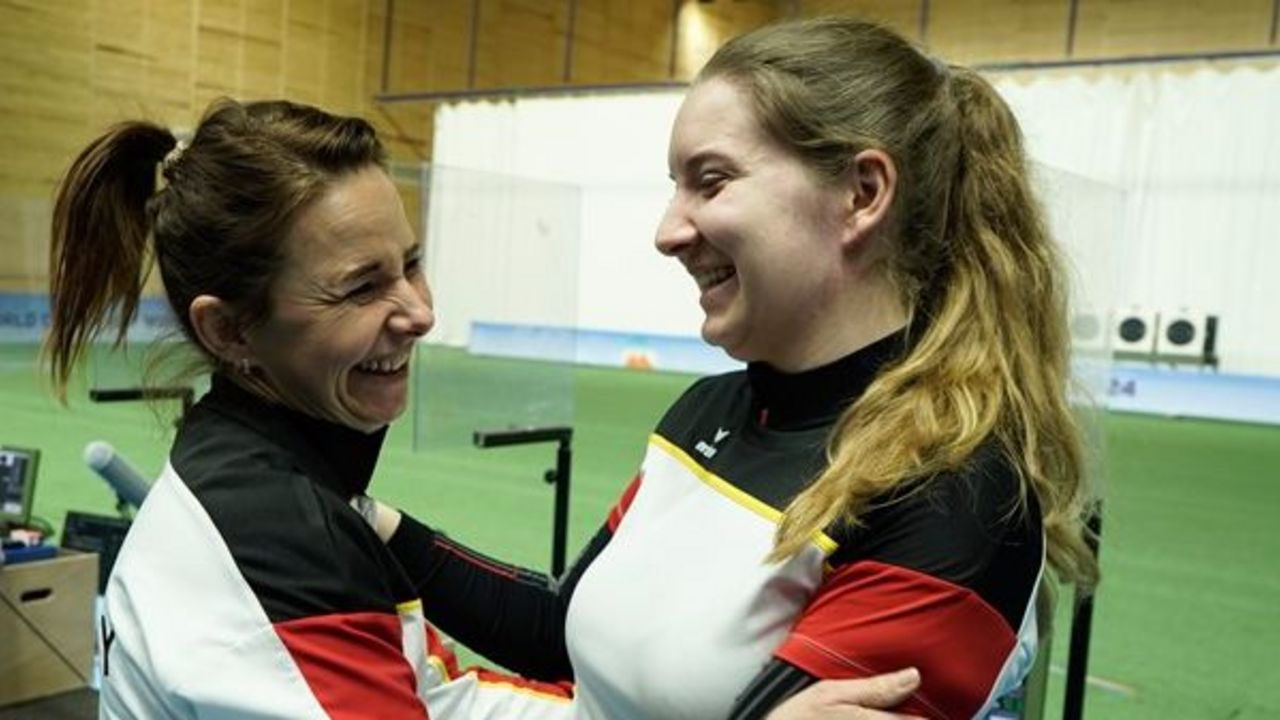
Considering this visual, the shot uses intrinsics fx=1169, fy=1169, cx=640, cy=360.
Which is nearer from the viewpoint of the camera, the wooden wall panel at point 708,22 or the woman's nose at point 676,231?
the woman's nose at point 676,231

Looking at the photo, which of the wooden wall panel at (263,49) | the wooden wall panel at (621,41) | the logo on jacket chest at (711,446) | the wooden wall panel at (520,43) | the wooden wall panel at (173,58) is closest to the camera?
the logo on jacket chest at (711,446)

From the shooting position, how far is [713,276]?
1049 millimetres

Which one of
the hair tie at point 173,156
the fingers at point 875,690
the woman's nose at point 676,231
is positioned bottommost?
the fingers at point 875,690

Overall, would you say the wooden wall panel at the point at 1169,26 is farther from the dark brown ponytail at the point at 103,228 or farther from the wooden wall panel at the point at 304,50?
the dark brown ponytail at the point at 103,228

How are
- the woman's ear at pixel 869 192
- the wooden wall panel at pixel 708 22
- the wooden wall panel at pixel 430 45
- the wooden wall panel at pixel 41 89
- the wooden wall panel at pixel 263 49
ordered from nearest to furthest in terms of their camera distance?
the woman's ear at pixel 869 192 → the wooden wall panel at pixel 41 89 → the wooden wall panel at pixel 263 49 → the wooden wall panel at pixel 430 45 → the wooden wall panel at pixel 708 22

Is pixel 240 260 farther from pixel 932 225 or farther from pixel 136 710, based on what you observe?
pixel 932 225

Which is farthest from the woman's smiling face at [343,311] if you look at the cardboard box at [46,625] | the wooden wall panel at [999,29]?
the wooden wall panel at [999,29]

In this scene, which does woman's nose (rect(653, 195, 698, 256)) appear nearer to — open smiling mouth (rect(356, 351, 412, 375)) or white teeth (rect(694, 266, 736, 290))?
white teeth (rect(694, 266, 736, 290))

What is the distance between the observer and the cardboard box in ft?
9.02

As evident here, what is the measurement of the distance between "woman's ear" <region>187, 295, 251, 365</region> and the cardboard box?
2.07 m

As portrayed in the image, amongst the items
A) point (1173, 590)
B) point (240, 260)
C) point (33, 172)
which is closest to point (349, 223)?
point (240, 260)

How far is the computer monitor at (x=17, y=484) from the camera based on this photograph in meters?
3.08

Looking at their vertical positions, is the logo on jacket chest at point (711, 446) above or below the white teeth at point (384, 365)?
below

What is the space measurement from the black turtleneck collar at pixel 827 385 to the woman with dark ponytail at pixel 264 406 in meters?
0.35
